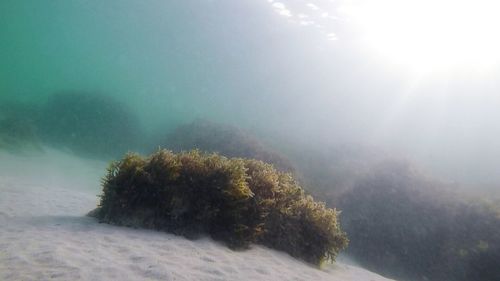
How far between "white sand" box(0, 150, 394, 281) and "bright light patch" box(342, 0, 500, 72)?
892 inches

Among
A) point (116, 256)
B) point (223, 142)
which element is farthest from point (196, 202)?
point (223, 142)

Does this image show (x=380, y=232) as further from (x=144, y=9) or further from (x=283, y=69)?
(x=283, y=69)

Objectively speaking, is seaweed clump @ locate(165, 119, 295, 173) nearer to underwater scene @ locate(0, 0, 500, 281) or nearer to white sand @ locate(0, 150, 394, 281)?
underwater scene @ locate(0, 0, 500, 281)

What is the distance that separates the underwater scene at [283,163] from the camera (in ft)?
16.4

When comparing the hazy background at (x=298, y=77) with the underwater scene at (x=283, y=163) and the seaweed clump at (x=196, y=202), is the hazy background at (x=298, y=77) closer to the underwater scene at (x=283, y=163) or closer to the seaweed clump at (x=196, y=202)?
the underwater scene at (x=283, y=163)

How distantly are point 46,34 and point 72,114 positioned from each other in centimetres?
8244

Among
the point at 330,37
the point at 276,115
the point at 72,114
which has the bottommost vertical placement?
the point at 72,114

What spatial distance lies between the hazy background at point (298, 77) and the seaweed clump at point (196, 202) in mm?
8874

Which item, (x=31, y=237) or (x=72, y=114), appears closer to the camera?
(x=31, y=237)

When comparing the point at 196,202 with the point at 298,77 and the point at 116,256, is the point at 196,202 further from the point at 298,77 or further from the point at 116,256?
the point at 298,77

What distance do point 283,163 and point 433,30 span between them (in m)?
22.4

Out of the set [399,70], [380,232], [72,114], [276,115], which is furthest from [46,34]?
[380,232]

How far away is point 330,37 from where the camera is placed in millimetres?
31766

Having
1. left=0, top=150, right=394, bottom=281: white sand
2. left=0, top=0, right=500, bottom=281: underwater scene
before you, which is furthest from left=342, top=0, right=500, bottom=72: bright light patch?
left=0, top=150, right=394, bottom=281: white sand
